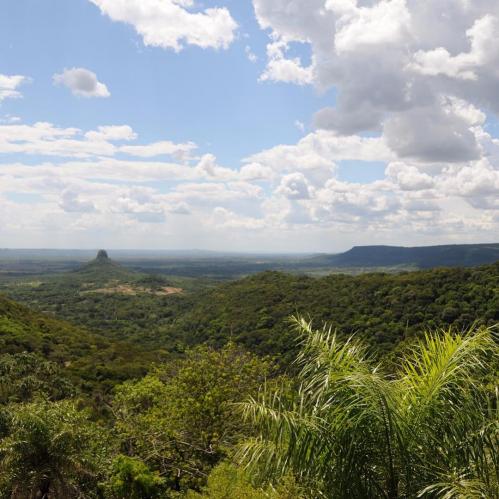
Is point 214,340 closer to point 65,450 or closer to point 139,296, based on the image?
point 65,450

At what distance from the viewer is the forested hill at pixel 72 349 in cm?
4840

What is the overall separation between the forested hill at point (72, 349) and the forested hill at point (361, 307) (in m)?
16.7

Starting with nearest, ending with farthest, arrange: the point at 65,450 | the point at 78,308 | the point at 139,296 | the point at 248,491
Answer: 1. the point at 248,491
2. the point at 65,450
3. the point at 78,308
4. the point at 139,296

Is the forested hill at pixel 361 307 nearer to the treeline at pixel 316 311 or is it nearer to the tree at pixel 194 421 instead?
the treeline at pixel 316 311

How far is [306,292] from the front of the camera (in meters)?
87.9

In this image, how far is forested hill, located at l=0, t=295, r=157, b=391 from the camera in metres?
48.4

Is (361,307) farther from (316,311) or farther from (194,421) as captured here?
(194,421)

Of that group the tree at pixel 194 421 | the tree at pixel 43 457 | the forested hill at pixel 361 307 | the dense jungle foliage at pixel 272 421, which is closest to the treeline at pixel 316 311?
the forested hill at pixel 361 307

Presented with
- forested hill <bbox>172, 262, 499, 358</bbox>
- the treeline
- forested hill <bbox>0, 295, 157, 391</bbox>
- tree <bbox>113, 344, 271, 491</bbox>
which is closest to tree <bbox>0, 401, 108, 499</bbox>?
tree <bbox>113, 344, 271, 491</bbox>

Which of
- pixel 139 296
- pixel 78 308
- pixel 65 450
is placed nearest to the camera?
pixel 65 450

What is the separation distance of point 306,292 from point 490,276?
35.1 m

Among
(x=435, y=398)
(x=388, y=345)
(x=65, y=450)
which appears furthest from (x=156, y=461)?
(x=388, y=345)

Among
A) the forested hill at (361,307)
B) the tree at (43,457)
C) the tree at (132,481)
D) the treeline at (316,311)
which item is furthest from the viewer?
the treeline at (316,311)

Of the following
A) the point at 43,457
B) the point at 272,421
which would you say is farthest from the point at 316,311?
the point at 272,421
